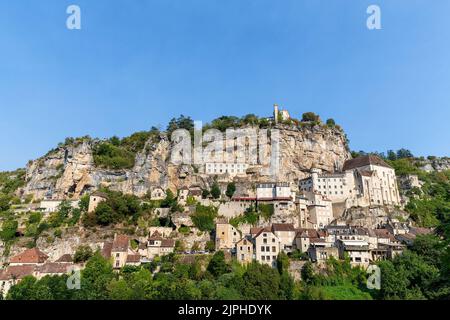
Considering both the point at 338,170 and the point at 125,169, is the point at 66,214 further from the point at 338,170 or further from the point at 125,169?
the point at 338,170

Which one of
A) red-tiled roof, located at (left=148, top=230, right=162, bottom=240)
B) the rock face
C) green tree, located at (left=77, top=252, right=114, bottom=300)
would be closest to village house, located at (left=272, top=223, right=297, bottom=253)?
red-tiled roof, located at (left=148, top=230, right=162, bottom=240)

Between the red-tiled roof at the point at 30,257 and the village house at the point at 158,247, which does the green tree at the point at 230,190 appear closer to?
the village house at the point at 158,247

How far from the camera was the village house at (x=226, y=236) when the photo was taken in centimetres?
4803

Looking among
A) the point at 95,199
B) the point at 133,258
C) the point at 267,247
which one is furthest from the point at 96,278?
the point at 267,247

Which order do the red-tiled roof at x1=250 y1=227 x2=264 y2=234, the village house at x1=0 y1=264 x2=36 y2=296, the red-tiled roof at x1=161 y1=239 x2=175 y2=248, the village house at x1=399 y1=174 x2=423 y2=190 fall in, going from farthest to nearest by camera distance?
1. the village house at x1=399 y1=174 x2=423 y2=190
2. the red-tiled roof at x1=250 y1=227 x2=264 y2=234
3. the red-tiled roof at x1=161 y1=239 x2=175 y2=248
4. the village house at x1=0 y1=264 x2=36 y2=296

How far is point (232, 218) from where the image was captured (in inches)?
2157

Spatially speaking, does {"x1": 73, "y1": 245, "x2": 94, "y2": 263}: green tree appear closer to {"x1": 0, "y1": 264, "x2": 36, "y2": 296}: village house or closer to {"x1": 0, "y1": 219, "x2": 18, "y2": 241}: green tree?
{"x1": 0, "y1": 264, "x2": 36, "y2": 296}: village house

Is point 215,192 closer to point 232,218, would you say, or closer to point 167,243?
point 232,218

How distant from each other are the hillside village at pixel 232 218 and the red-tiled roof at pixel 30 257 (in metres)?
0.12

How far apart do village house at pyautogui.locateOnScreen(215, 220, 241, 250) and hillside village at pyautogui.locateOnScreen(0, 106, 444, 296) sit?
13 centimetres

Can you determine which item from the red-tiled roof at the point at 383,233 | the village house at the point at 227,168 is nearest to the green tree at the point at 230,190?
the village house at the point at 227,168

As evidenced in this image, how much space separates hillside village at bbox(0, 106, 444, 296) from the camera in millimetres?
45438
